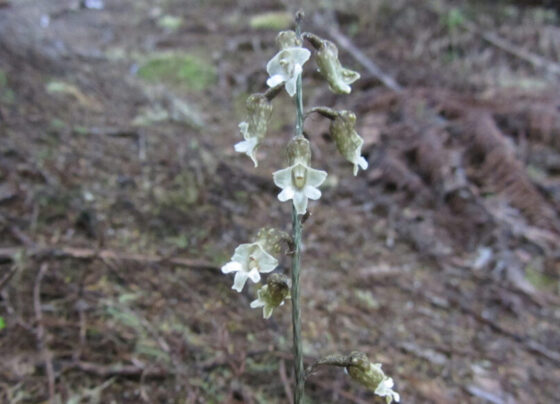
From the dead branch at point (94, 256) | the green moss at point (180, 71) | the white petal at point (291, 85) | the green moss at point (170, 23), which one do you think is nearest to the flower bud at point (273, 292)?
the white petal at point (291, 85)

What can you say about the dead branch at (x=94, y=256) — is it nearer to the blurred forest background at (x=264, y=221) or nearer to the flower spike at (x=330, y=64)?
the blurred forest background at (x=264, y=221)

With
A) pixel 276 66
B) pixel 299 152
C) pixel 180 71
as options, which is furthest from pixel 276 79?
pixel 180 71

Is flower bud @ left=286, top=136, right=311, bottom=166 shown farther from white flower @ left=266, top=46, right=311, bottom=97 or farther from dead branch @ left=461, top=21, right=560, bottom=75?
dead branch @ left=461, top=21, right=560, bottom=75

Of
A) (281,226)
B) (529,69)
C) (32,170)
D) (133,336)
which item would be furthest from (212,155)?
(529,69)

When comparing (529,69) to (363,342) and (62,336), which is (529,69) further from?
(62,336)

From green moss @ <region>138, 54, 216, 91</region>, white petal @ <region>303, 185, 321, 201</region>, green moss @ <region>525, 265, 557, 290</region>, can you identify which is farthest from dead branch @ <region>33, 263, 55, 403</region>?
green moss @ <region>138, 54, 216, 91</region>

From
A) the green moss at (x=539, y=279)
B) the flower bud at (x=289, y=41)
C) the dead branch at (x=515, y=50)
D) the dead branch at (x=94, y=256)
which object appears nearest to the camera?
the flower bud at (x=289, y=41)

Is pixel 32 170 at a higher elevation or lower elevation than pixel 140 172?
lower
